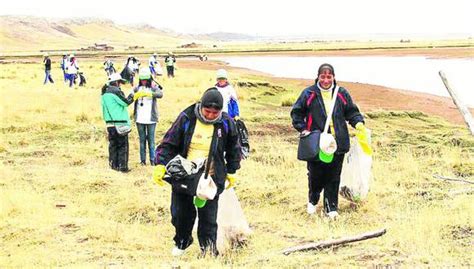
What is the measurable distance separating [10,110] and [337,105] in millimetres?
12280

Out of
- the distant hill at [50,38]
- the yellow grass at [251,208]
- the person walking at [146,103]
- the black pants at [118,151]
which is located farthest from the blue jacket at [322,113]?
the distant hill at [50,38]

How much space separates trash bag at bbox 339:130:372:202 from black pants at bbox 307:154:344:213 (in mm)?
281

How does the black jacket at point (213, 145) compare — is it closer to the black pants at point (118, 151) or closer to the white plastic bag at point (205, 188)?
the white plastic bag at point (205, 188)

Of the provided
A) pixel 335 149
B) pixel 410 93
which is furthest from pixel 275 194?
pixel 410 93

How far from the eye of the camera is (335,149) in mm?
6676

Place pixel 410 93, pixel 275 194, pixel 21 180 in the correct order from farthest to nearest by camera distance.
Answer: pixel 410 93
pixel 21 180
pixel 275 194

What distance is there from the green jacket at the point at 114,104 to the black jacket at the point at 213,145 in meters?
4.68

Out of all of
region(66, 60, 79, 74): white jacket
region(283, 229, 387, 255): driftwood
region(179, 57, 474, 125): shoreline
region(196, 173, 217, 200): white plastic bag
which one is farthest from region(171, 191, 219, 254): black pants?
region(66, 60, 79, 74): white jacket

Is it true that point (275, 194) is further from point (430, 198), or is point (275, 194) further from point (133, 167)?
point (133, 167)

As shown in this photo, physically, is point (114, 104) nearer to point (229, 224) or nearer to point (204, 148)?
point (229, 224)

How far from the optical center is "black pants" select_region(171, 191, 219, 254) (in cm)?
554

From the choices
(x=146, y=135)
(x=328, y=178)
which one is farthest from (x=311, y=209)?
(x=146, y=135)

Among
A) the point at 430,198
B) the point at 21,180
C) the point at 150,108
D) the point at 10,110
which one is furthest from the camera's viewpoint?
the point at 10,110

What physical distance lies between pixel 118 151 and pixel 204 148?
5119 millimetres
